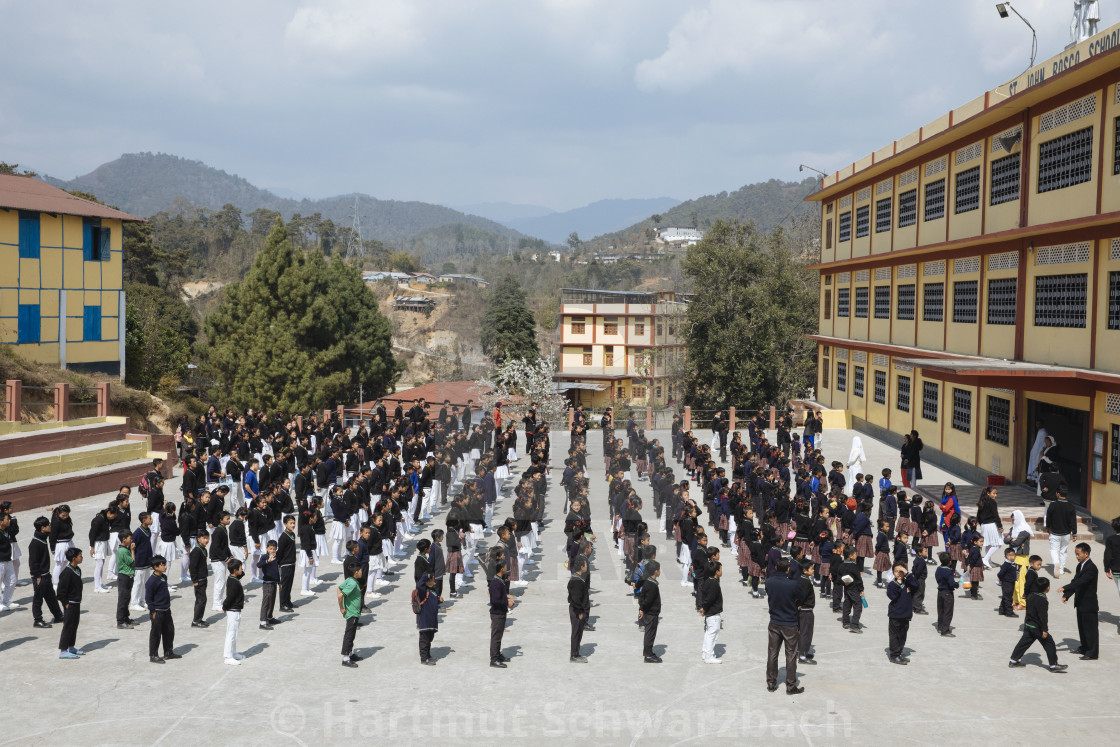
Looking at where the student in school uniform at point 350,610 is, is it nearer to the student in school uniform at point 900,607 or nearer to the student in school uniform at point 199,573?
the student in school uniform at point 199,573

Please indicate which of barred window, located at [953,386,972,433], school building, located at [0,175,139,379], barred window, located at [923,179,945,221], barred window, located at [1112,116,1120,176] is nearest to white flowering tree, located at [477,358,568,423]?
school building, located at [0,175,139,379]

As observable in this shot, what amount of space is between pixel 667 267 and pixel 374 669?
5184 inches

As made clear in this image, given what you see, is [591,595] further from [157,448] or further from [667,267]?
[667,267]

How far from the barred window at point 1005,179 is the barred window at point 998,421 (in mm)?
4984

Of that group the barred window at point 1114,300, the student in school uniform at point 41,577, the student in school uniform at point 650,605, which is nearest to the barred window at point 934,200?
the barred window at point 1114,300

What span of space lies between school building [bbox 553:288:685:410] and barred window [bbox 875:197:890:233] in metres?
31.3

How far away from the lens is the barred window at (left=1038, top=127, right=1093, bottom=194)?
62.8 feet

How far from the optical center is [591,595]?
47.6 ft

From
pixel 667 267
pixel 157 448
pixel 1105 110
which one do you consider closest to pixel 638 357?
pixel 157 448

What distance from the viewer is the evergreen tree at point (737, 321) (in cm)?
4059

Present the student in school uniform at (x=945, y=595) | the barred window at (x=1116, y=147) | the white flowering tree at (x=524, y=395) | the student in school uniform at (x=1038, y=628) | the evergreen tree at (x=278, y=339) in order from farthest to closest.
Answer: the evergreen tree at (x=278, y=339) → the white flowering tree at (x=524, y=395) → the barred window at (x=1116, y=147) → the student in school uniform at (x=945, y=595) → the student in school uniform at (x=1038, y=628)

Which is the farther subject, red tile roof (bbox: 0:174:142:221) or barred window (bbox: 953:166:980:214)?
red tile roof (bbox: 0:174:142:221)
